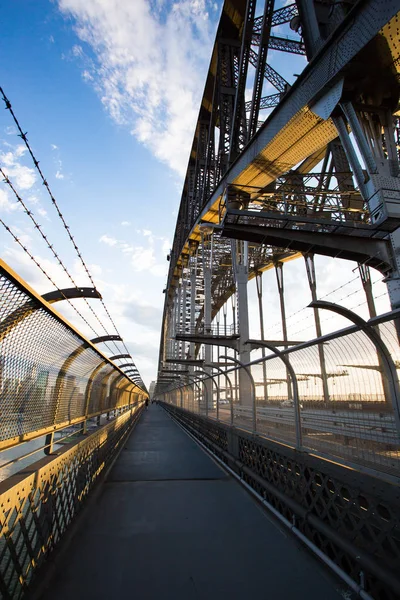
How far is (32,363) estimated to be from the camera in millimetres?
3797

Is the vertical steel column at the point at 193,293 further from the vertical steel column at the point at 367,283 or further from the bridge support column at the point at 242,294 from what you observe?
the vertical steel column at the point at 367,283

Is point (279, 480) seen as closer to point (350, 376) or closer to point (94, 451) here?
point (350, 376)

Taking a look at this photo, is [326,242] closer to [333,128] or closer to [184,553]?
[333,128]

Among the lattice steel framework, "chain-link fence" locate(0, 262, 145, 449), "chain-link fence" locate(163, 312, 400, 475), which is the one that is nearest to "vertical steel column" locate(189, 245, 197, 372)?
the lattice steel framework

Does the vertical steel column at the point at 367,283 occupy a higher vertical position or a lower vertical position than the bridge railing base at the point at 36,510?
higher

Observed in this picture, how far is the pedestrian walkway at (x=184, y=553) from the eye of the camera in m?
2.72

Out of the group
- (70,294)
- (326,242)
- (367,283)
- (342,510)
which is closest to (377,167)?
(326,242)

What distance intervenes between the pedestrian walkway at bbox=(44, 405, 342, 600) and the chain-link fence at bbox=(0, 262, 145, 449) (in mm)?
1441

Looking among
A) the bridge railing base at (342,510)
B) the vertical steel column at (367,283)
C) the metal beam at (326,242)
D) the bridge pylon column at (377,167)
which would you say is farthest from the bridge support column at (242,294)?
the bridge railing base at (342,510)

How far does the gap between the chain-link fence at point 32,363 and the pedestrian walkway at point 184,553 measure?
144 centimetres

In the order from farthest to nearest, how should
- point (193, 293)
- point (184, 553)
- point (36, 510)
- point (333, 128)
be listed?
point (193, 293) < point (333, 128) < point (184, 553) < point (36, 510)

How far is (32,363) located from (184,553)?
2.77 metres

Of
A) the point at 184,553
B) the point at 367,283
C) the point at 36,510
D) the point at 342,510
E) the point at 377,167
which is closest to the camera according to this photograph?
the point at 36,510

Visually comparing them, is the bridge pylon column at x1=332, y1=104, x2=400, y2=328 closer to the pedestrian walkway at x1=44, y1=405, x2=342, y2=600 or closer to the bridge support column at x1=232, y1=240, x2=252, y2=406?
the pedestrian walkway at x1=44, y1=405, x2=342, y2=600
